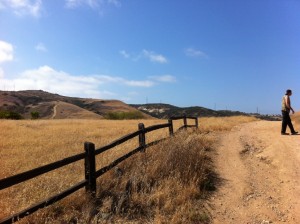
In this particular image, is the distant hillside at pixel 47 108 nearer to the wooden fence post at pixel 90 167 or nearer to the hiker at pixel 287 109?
the hiker at pixel 287 109

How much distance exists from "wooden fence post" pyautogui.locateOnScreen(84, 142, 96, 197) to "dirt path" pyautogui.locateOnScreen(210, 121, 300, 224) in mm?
2878

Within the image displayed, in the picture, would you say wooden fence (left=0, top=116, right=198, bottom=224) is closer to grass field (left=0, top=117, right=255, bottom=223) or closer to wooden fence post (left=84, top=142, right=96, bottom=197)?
wooden fence post (left=84, top=142, right=96, bottom=197)

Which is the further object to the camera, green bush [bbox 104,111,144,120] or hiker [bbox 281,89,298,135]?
green bush [bbox 104,111,144,120]

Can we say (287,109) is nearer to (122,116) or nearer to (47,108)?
(122,116)

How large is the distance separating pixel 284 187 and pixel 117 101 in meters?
164

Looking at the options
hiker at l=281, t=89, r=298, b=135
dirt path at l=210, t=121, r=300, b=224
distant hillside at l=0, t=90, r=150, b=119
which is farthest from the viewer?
distant hillside at l=0, t=90, r=150, b=119

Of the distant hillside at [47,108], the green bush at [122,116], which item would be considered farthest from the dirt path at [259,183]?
the distant hillside at [47,108]

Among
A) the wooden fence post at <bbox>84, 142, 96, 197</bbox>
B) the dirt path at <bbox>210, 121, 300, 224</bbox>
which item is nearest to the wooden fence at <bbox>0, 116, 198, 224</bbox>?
the wooden fence post at <bbox>84, 142, 96, 197</bbox>

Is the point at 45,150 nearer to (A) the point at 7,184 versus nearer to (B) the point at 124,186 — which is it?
(B) the point at 124,186

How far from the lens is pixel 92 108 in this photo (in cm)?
15100

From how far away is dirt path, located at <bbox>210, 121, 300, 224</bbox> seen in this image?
8.26 meters

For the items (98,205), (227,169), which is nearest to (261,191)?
(227,169)

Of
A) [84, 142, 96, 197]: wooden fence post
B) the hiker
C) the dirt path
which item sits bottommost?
the dirt path

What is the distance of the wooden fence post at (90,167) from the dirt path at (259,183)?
113 inches
